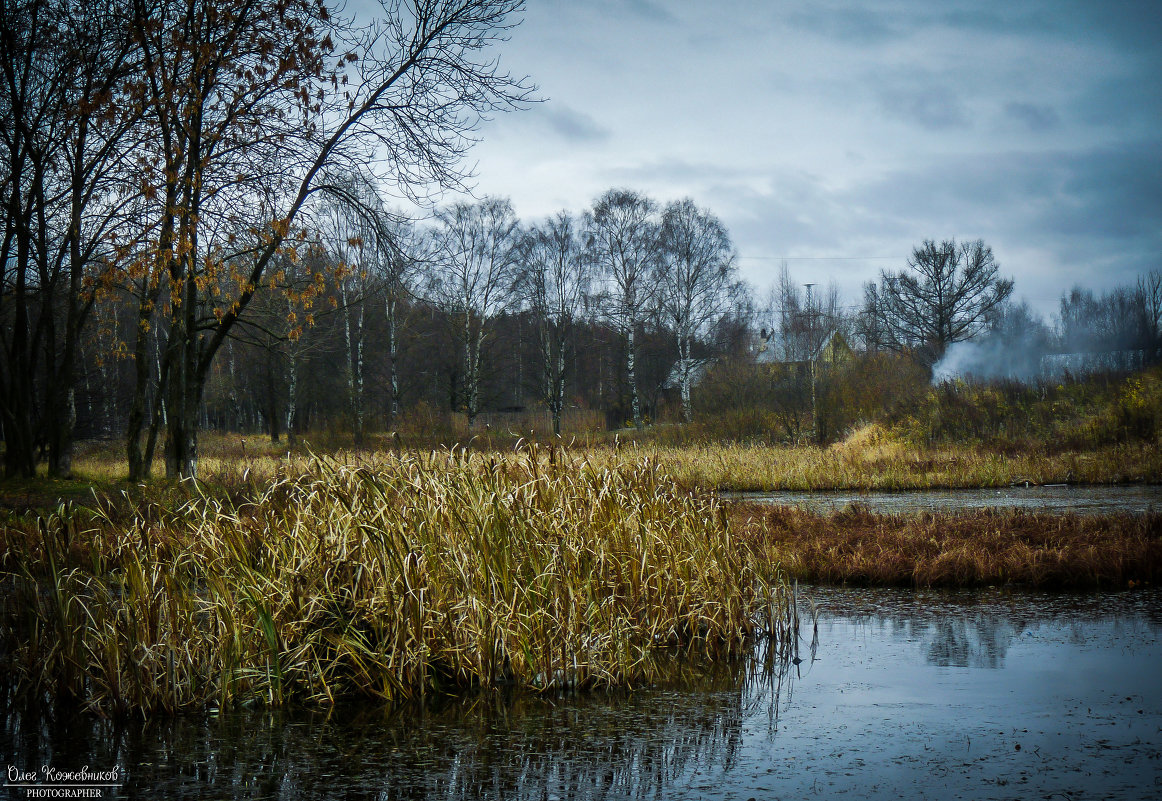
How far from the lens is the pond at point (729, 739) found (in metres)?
3.29

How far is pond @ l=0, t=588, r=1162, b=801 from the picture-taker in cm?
329

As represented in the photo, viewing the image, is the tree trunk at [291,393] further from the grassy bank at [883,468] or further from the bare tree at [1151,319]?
the bare tree at [1151,319]

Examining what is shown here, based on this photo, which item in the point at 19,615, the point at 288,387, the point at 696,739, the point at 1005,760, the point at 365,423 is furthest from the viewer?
the point at 288,387

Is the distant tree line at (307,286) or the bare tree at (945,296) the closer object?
the distant tree line at (307,286)

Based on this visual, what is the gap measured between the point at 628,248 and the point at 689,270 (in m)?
2.43

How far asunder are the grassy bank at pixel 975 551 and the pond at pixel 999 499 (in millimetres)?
2120

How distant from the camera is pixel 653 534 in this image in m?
5.46

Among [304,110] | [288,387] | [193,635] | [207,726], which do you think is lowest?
[207,726]

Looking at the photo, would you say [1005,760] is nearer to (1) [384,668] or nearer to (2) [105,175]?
(1) [384,668]

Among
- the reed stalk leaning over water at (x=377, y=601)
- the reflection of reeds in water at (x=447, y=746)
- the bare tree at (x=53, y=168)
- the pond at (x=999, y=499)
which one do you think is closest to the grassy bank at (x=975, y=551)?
the reed stalk leaning over water at (x=377, y=601)

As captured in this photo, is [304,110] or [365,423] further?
[365,423]

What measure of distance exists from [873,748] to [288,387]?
31.9 metres

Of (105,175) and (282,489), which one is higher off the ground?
(105,175)

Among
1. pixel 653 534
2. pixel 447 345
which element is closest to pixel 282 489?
pixel 653 534
